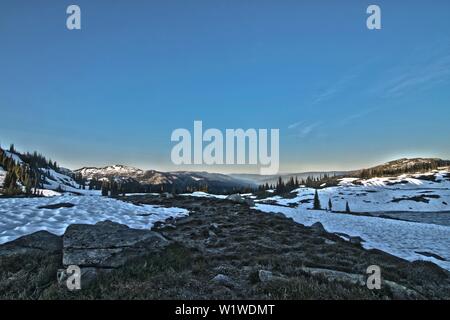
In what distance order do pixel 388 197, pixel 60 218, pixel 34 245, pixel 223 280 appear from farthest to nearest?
pixel 388 197, pixel 60 218, pixel 34 245, pixel 223 280

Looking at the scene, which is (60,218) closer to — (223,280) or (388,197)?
(223,280)

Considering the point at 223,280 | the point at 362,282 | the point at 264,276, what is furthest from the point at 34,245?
the point at 362,282

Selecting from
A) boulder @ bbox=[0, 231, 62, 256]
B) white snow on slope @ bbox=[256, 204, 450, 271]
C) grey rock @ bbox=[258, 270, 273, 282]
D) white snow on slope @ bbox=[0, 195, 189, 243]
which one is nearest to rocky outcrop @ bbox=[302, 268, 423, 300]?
grey rock @ bbox=[258, 270, 273, 282]

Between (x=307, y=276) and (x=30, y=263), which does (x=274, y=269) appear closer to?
(x=307, y=276)

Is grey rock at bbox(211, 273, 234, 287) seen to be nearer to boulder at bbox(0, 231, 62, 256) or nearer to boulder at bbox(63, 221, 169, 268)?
boulder at bbox(63, 221, 169, 268)

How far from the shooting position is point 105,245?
10.0 m

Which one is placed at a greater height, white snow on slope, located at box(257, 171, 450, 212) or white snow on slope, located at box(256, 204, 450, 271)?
white snow on slope, located at box(256, 204, 450, 271)

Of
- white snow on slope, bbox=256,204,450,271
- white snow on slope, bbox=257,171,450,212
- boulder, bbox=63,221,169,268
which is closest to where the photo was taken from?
boulder, bbox=63,221,169,268

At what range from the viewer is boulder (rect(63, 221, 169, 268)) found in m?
9.20

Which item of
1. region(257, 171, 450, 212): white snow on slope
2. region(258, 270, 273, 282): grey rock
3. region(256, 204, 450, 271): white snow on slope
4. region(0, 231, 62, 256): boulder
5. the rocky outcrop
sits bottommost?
region(257, 171, 450, 212): white snow on slope

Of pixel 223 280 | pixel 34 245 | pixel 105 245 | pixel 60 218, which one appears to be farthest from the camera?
pixel 60 218

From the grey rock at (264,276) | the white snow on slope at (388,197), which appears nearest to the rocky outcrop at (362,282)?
the grey rock at (264,276)

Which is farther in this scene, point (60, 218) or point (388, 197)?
point (388, 197)

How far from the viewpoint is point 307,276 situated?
8.93 metres
